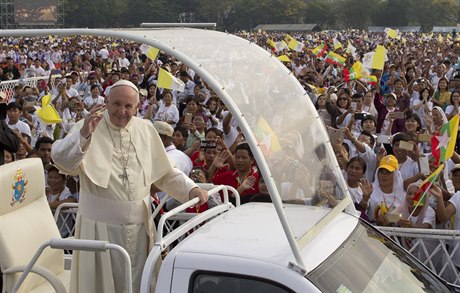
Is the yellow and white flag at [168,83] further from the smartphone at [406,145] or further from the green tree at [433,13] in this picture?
the green tree at [433,13]

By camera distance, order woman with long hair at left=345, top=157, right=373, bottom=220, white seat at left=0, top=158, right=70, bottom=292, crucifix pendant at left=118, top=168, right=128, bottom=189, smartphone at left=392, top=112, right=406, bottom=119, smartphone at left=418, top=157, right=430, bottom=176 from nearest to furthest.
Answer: crucifix pendant at left=118, top=168, right=128, bottom=189, white seat at left=0, top=158, right=70, bottom=292, woman with long hair at left=345, top=157, right=373, bottom=220, smartphone at left=418, top=157, right=430, bottom=176, smartphone at left=392, top=112, right=406, bottom=119

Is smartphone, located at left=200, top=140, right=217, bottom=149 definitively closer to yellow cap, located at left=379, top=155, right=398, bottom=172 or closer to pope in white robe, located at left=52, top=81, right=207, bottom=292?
yellow cap, located at left=379, top=155, right=398, bottom=172

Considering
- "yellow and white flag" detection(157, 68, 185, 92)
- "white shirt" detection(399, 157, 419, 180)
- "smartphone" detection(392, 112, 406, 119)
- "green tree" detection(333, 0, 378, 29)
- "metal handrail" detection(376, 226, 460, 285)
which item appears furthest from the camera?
"green tree" detection(333, 0, 378, 29)

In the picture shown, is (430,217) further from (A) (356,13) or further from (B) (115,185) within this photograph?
(A) (356,13)

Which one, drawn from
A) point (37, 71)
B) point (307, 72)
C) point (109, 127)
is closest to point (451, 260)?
point (109, 127)

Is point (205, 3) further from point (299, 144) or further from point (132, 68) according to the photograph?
point (299, 144)

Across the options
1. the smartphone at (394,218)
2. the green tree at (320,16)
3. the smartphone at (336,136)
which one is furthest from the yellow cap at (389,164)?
the green tree at (320,16)

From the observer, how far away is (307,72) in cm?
1962

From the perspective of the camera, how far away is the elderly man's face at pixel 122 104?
160 inches

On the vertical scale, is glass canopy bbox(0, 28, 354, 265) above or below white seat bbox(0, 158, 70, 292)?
above

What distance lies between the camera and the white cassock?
4012 mm

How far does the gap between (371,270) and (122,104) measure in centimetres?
158

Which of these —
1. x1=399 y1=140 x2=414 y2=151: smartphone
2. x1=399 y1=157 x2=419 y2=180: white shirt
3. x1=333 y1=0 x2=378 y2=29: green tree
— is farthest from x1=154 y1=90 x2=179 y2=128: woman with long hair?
x1=333 y1=0 x2=378 y2=29: green tree

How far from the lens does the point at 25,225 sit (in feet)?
15.5
